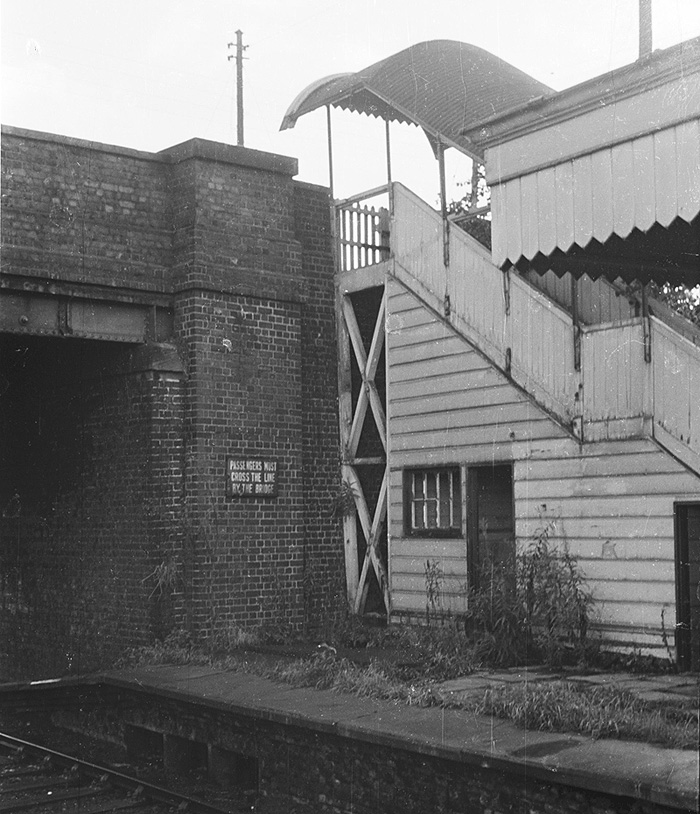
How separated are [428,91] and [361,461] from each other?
5158 mm

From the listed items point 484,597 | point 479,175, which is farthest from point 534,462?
point 479,175

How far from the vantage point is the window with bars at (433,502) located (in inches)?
502

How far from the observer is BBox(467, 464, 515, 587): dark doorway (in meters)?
12.3

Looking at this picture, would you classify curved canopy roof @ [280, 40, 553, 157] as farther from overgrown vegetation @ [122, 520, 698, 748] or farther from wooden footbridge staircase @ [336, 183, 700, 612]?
overgrown vegetation @ [122, 520, 698, 748]

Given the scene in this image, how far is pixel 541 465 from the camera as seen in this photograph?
37.3 ft

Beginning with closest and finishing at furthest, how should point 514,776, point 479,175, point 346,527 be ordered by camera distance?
point 514,776
point 346,527
point 479,175

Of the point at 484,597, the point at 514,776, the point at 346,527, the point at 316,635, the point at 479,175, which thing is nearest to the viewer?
the point at 514,776

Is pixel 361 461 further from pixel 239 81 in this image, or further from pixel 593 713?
pixel 239 81

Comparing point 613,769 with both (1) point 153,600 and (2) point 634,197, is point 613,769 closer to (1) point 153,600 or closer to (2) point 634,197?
(2) point 634,197

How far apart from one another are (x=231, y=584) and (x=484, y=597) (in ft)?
11.0

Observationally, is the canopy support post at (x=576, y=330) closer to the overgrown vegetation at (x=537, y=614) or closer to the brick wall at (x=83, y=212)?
the overgrown vegetation at (x=537, y=614)

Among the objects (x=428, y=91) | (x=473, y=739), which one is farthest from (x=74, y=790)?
(x=428, y=91)

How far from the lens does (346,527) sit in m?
14.3

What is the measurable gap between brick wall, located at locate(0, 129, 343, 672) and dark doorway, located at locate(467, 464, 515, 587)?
8.00 ft
